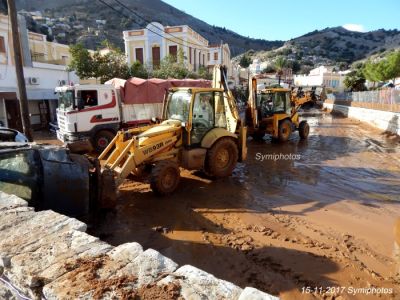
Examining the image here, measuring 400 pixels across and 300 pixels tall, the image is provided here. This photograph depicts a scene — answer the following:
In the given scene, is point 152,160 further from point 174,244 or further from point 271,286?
point 271,286

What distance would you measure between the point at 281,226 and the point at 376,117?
56.6ft

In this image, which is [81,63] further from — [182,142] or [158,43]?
[182,142]

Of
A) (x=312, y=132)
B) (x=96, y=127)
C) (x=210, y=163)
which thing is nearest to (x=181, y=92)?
(x=210, y=163)

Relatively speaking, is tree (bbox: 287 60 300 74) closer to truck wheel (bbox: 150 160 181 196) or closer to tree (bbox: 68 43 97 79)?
tree (bbox: 68 43 97 79)

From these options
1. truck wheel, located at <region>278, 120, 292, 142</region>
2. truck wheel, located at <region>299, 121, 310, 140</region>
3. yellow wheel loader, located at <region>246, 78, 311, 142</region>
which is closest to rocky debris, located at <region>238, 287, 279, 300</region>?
yellow wheel loader, located at <region>246, 78, 311, 142</region>

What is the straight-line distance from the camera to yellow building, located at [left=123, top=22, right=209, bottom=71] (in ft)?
109

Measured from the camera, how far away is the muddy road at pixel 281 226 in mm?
4043

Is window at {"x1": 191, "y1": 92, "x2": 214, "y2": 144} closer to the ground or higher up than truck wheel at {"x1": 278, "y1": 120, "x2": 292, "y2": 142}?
higher up

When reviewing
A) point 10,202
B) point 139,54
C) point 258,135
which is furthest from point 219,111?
point 139,54

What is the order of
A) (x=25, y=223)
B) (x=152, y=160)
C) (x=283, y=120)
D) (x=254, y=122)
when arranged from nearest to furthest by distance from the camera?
(x=25, y=223), (x=152, y=160), (x=254, y=122), (x=283, y=120)

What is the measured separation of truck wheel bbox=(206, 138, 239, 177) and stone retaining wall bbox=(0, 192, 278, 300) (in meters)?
5.55

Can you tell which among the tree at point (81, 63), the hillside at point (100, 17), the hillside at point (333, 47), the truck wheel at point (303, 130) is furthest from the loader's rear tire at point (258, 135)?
the hillside at point (333, 47)

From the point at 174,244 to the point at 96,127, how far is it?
8.02m

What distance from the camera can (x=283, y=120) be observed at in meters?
13.8
